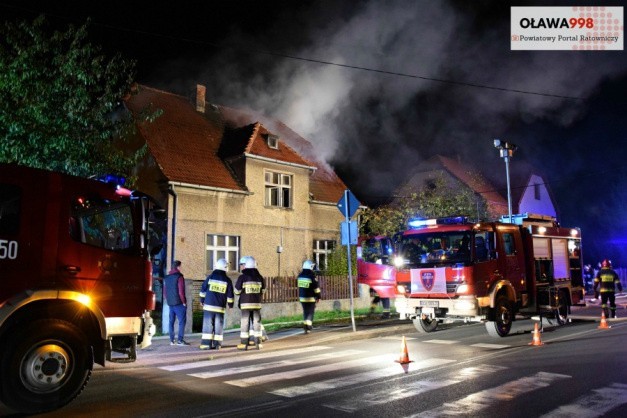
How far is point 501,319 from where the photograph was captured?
38.2 ft

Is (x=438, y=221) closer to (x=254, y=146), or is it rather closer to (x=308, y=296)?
(x=308, y=296)

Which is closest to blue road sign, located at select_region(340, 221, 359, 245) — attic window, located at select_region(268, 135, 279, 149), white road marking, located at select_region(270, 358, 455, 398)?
white road marking, located at select_region(270, 358, 455, 398)

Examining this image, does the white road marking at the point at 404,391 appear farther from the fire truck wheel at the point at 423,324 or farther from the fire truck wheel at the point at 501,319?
the fire truck wheel at the point at 423,324

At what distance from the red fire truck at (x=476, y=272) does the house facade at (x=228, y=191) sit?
8406 mm

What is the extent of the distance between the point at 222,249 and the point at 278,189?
148 inches

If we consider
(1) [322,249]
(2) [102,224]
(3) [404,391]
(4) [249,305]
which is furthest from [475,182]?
(2) [102,224]

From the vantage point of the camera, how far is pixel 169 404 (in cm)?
604

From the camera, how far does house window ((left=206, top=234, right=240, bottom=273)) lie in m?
19.8

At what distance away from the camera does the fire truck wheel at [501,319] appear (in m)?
11.5

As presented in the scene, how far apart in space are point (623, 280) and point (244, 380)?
3540 centimetres

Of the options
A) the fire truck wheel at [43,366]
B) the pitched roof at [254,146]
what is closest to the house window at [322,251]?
the pitched roof at [254,146]

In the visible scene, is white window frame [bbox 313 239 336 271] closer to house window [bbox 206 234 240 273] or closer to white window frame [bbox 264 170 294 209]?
white window frame [bbox 264 170 294 209]

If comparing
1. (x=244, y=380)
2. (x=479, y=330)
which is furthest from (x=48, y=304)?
(x=479, y=330)

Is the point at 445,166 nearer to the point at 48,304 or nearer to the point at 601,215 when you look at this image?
the point at 601,215
